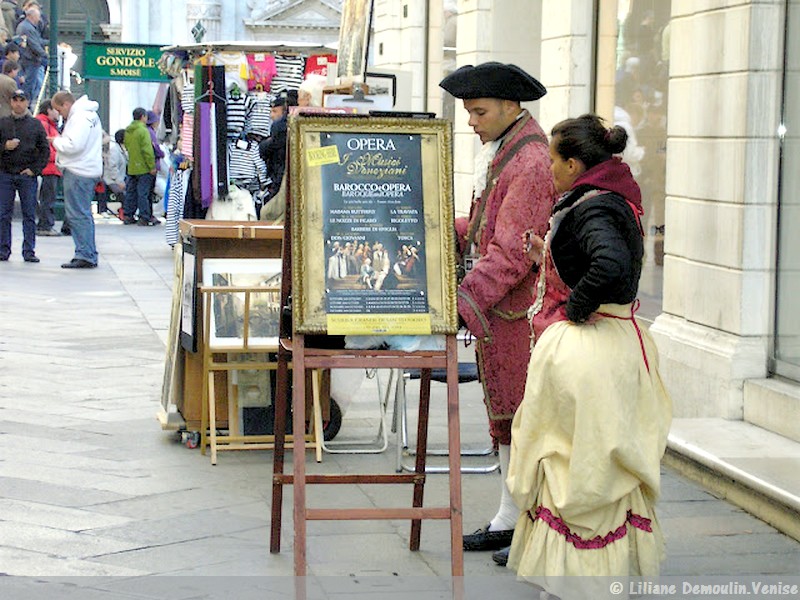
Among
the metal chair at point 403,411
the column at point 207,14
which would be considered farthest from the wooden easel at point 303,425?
the column at point 207,14

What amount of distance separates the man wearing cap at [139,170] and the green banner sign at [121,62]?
2482 mm

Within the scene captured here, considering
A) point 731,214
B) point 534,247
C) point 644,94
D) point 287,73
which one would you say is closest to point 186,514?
point 534,247

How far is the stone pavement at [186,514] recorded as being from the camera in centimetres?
529

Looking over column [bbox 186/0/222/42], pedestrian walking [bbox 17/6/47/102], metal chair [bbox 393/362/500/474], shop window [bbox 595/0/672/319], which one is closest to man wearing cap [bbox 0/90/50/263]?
shop window [bbox 595/0/672/319]

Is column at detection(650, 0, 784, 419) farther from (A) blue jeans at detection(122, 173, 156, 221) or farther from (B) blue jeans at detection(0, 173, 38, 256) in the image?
(A) blue jeans at detection(122, 173, 156, 221)

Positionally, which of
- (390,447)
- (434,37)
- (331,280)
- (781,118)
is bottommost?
(390,447)

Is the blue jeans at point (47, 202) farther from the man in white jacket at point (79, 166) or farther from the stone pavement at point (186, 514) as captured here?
the stone pavement at point (186, 514)

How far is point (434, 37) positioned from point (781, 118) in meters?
8.58

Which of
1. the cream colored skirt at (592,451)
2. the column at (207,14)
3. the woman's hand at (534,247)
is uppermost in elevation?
the column at (207,14)

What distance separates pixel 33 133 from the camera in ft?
53.1

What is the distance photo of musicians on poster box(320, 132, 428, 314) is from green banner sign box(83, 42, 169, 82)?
15.1 m

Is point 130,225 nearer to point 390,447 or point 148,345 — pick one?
point 148,345

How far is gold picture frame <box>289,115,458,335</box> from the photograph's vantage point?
4969 mm

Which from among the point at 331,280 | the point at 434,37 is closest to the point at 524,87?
the point at 331,280
